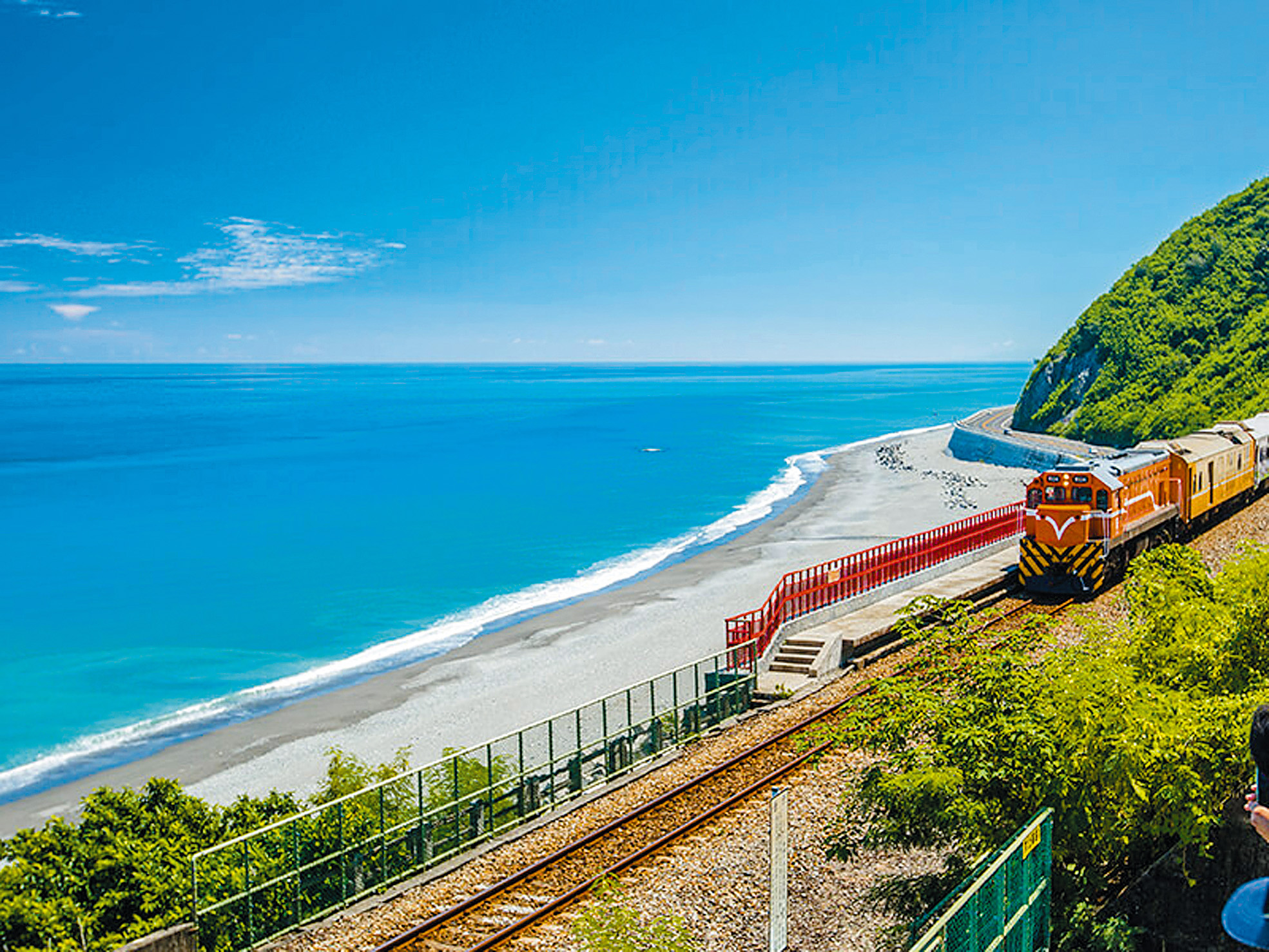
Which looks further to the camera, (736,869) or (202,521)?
(202,521)

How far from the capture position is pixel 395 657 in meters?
41.1

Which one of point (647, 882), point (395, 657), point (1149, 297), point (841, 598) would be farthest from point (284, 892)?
point (1149, 297)

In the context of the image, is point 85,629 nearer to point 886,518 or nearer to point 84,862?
point 84,862

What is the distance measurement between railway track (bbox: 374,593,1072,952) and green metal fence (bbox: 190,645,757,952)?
155 cm

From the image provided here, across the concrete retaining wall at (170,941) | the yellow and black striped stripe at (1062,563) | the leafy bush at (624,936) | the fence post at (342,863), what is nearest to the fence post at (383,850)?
the fence post at (342,863)

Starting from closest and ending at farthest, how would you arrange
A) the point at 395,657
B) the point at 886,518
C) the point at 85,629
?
1. the point at 395,657
2. the point at 85,629
3. the point at 886,518

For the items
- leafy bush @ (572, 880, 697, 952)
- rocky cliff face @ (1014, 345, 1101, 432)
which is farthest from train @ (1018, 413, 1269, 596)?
rocky cliff face @ (1014, 345, 1101, 432)

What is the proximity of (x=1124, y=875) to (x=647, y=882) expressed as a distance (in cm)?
597

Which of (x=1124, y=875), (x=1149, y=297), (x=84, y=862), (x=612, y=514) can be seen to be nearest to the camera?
(x=1124, y=875)

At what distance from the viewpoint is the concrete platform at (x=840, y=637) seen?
21891 millimetres

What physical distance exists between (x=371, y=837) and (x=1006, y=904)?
381 inches

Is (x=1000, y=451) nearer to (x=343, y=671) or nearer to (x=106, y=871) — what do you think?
(x=343, y=671)

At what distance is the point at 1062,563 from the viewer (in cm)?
2680

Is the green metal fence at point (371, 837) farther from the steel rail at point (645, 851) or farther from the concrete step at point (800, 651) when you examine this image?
the concrete step at point (800, 651)
